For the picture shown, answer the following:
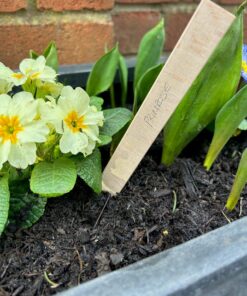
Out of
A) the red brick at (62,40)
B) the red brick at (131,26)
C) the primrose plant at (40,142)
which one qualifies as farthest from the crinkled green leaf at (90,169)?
the red brick at (131,26)

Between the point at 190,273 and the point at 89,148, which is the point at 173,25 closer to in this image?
the point at 89,148

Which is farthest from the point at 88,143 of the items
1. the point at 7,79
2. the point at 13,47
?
the point at 13,47

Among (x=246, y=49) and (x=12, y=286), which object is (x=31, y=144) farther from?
(x=246, y=49)

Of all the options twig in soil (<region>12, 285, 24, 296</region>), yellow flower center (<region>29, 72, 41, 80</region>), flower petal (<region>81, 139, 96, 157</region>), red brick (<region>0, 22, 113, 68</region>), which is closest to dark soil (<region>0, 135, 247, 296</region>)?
twig in soil (<region>12, 285, 24, 296</region>)

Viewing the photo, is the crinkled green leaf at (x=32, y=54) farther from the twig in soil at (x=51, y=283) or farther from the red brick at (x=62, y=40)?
the twig in soil at (x=51, y=283)

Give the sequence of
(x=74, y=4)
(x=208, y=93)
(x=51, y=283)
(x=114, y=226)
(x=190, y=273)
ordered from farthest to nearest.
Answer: (x=74, y=4)
(x=208, y=93)
(x=114, y=226)
(x=51, y=283)
(x=190, y=273)

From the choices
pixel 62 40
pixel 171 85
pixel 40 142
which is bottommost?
pixel 62 40

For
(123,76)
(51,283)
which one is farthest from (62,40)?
(51,283)
